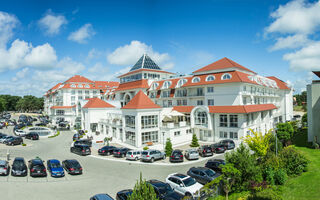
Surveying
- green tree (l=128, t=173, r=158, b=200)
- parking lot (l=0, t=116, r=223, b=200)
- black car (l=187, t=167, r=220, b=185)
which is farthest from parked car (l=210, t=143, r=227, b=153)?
green tree (l=128, t=173, r=158, b=200)

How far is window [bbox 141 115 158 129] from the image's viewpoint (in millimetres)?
39688

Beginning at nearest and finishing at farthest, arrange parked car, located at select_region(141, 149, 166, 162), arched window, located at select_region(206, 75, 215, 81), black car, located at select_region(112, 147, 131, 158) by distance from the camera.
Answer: parked car, located at select_region(141, 149, 166, 162)
black car, located at select_region(112, 147, 131, 158)
arched window, located at select_region(206, 75, 215, 81)

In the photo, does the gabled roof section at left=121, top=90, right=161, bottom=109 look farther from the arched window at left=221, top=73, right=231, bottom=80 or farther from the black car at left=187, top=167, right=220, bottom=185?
the black car at left=187, top=167, right=220, bottom=185

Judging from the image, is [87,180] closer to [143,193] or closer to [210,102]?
[143,193]

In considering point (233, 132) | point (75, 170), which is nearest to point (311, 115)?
point (233, 132)

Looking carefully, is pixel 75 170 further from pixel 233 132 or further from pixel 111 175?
pixel 233 132

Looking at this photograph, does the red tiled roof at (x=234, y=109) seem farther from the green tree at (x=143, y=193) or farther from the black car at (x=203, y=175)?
the green tree at (x=143, y=193)

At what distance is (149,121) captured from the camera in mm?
40500

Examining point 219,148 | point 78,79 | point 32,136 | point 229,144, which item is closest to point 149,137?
point 219,148

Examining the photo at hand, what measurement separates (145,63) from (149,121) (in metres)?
25.8

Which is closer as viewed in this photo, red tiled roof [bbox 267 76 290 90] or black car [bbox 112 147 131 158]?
black car [bbox 112 147 131 158]

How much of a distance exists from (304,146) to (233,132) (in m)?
11.3

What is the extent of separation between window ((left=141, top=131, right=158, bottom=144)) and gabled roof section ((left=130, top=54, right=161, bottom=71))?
2532cm

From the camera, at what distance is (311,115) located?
31453mm
